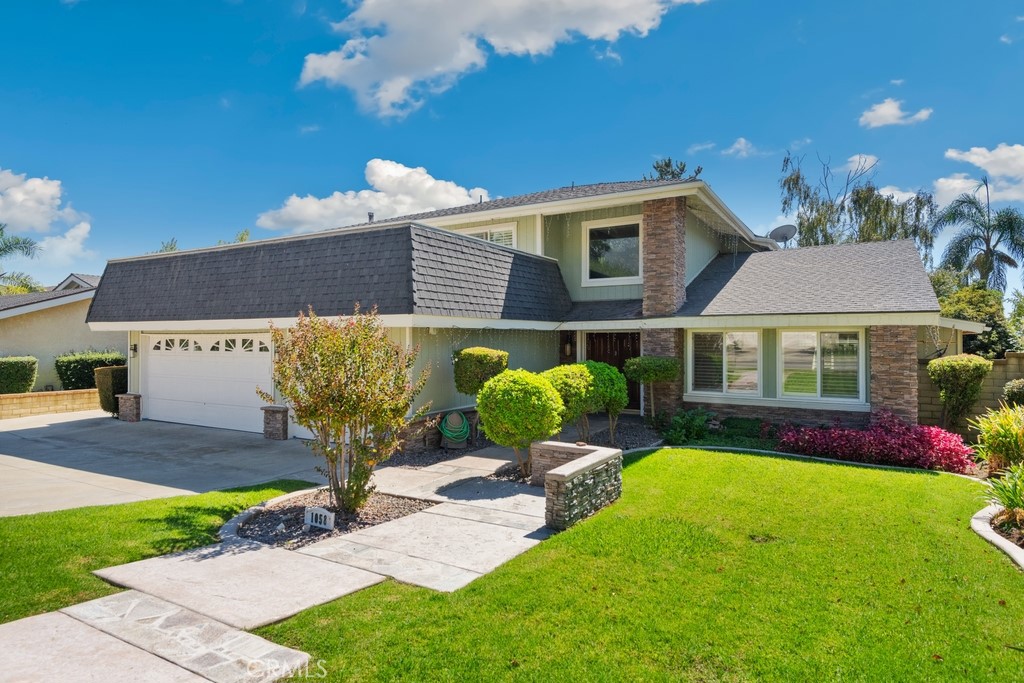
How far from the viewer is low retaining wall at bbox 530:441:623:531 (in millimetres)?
6703

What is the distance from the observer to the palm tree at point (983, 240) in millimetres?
27039

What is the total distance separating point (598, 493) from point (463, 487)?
2.21 metres

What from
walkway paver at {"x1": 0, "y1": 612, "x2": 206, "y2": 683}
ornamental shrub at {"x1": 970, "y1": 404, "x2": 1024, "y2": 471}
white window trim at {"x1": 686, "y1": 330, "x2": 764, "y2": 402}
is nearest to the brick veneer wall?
white window trim at {"x1": 686, "y1": 330, "x2": 764, "y2": 402}

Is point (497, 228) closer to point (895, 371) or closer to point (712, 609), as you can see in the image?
point (895, 371)

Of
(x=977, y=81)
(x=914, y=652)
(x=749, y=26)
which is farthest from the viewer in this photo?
(x=977, y=81)

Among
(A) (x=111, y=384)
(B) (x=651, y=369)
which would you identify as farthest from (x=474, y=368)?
(A) (x=111, y=384)

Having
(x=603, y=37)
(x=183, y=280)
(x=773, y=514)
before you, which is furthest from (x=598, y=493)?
(x=603, y=37)

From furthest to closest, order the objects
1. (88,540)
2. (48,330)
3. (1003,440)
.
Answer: (48,330)
(1003,440)
(88,540)

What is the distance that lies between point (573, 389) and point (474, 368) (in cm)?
236

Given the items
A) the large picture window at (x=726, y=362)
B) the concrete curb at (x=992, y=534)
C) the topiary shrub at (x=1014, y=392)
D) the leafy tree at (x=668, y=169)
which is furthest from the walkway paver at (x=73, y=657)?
the leafy tree at (x=668, y=169)

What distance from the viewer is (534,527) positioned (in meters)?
6.82

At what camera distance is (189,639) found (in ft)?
13.4

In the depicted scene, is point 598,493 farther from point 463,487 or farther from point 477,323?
point 477,323

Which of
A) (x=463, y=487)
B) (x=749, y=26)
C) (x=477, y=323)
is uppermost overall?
(x=749, y=26)
